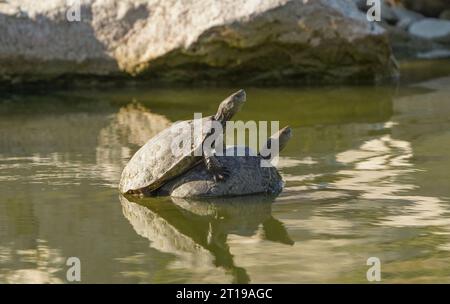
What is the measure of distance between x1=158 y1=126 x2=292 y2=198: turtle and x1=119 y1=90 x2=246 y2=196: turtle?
38mm

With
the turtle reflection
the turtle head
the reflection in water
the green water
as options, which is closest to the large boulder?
the green water

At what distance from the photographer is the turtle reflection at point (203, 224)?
4.77 metres

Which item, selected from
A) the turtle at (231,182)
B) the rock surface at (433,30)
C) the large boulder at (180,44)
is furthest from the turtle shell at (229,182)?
the rock surface at (433,30)

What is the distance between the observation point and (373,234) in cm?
495

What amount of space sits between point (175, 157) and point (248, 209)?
19.7 inches

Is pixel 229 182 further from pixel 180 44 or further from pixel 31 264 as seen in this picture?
pixel 180 44

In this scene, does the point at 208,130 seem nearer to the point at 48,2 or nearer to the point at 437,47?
the point at 48,2

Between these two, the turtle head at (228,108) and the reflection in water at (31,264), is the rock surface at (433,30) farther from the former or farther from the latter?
the reflection in water at (31,264)

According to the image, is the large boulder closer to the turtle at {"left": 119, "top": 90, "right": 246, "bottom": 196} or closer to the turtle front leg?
the turtle at {"left": 119, "top": 90, "right": 246, "bottom": 196}

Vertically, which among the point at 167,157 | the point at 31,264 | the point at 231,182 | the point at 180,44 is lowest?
the point at 31,264

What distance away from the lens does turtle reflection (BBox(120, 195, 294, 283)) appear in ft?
15.7

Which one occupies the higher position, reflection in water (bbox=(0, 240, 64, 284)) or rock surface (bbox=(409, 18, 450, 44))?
rock surface (bbox=(409, 18, 450, 44))

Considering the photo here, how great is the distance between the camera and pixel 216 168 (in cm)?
564

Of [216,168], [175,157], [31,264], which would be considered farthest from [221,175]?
[31,264]
